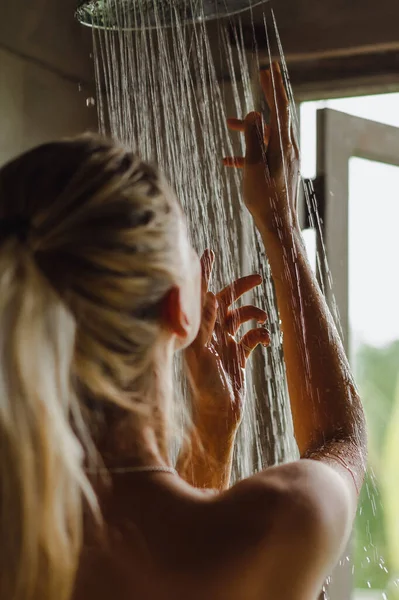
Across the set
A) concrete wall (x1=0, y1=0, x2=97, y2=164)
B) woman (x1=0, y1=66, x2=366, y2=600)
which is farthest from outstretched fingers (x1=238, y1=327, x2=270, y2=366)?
concrete wall (x1=0, y1=0, x2=97, y2=164)

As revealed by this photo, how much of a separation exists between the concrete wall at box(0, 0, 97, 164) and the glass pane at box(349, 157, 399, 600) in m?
0.45

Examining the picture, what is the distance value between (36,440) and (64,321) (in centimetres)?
8

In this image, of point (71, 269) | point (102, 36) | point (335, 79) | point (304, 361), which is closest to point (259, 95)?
point (335, 79)

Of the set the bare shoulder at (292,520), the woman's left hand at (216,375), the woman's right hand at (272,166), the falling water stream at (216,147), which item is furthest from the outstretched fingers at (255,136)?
the falling water stream at (216,147)

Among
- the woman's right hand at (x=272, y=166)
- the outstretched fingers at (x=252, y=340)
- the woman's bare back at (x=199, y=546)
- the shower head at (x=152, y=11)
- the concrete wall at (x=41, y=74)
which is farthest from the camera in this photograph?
the concrete wall at (x=41, y=74)

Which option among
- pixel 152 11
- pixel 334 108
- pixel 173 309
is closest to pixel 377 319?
pixel 334 108

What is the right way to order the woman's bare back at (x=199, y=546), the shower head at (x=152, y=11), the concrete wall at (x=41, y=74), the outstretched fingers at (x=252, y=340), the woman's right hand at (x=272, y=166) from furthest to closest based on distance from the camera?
the concrete wall at (x=41, y=74) < the shower head at (x=152, y=11) < the outstretched fingers at (x=252, y=340) < the woman's right hand at (x=272, y=166) < the woman's bare back at (x=199, y=546)

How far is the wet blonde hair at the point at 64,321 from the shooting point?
51cm

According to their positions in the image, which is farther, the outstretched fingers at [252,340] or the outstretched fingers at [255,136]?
the outstretched fingers at [252,340]

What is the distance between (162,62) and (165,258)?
79 cm

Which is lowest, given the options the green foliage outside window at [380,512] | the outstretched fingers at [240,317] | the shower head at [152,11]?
the green foliage outside window at [380,512]

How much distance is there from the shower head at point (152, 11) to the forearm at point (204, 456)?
1.67ft

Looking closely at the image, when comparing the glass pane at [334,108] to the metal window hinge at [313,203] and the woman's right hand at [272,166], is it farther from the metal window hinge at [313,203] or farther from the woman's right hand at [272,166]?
the woman's right hand at [272,166]

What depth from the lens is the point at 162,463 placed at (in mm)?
533
